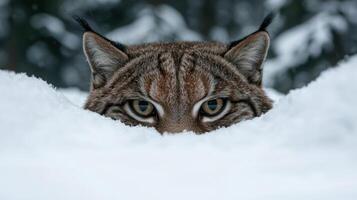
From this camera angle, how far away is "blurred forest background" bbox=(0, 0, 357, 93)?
12.2 m

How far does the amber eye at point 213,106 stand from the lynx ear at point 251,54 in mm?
460

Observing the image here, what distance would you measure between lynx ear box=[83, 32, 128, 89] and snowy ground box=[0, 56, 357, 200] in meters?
2.02

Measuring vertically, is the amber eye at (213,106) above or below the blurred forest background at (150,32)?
below

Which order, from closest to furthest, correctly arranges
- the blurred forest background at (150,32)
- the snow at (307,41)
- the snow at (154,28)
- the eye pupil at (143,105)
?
1. the eye pupil at (143,105)
2. the snow at (307,41)
3. the blurred forest background at (150,32)
4. the snow at (154,28)

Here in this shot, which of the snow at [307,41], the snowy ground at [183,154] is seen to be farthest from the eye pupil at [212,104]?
the snow at [307,41]

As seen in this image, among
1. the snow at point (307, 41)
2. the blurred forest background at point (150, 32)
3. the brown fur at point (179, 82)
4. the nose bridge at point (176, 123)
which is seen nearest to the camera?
the nose bridge at point (176, 123)

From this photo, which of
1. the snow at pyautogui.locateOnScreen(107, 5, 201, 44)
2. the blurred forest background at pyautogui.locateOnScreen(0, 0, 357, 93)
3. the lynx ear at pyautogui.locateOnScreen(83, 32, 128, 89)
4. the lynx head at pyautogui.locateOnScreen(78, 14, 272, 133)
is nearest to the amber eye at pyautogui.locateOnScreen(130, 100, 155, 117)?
the lynx head at pyautogui.locateOnScreen(78, 14, 272, 133)

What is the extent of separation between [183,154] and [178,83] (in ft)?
6.64

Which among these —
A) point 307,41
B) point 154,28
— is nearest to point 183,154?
point 307,41

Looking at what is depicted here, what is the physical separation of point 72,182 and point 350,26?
11582 mm

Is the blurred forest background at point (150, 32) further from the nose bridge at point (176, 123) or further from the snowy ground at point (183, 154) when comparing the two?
the snowy ground at point (183, 154)

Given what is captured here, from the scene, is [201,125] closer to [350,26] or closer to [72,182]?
[72,182]

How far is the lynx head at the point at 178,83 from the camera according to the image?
425 cm

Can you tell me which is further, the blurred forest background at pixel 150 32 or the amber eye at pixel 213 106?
the blurred forest background at pixel 150 32
